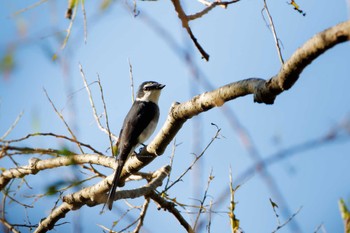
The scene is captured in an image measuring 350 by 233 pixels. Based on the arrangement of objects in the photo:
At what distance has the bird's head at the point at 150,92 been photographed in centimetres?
728

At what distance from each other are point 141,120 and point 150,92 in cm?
102

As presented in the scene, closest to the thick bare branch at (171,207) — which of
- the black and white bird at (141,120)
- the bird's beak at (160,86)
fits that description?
the black and white bird at (141,120)

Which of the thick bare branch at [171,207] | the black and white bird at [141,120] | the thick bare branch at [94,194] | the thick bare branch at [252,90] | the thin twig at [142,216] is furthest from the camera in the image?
the black and white bird at [141,120]

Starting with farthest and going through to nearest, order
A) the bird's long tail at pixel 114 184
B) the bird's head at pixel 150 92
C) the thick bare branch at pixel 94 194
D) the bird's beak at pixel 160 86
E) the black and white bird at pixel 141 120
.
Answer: the bird's beak at pixel 160 86, the bird's head at pixel 150 92, the black and white bird at pixel 141 120, the thick bare branch at pixel 94 194, the bird's long tail at pixel 114 184

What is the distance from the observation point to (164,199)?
4250mm

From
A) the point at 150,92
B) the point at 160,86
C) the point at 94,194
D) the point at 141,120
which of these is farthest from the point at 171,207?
the point at 160,86

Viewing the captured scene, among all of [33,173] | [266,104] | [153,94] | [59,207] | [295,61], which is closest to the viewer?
[295,61]

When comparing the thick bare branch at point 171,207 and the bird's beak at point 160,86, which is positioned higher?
the bird's beak at point 160,86

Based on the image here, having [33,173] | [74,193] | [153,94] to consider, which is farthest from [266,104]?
[153,94]

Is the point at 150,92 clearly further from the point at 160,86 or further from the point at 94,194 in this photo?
the point at 94,194

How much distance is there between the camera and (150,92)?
7379 millimetres

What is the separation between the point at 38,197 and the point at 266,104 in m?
2.37

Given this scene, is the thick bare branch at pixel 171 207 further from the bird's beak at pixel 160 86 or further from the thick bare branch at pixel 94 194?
the bird's beak at pixel 160 86

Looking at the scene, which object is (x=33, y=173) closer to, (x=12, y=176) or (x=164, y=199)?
(x=12, y=176)
